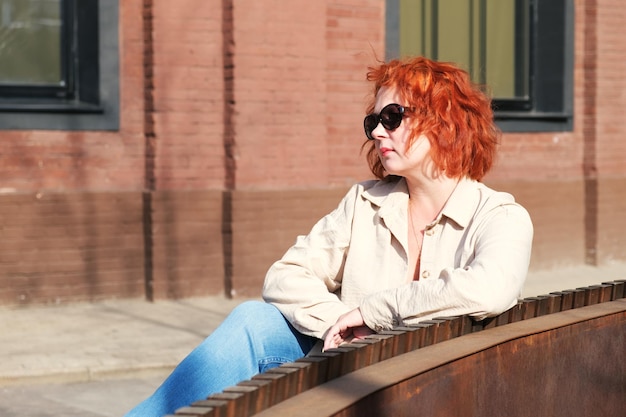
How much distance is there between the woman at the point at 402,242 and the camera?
3.18 m

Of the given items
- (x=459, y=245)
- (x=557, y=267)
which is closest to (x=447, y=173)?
(x=459, y=245)

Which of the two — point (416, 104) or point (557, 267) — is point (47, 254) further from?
point (416, 104)

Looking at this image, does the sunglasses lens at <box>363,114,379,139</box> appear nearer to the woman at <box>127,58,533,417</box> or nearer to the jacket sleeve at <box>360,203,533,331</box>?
the woman at <box>127,58,533,417</box>

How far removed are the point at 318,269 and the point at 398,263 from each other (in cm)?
23

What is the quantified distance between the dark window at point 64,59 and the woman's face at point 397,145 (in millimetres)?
7312

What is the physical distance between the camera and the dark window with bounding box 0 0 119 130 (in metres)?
10.6

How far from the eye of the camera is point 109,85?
10719 mm

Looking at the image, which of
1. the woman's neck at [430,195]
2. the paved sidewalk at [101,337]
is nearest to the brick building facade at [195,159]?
the paved sidewalk at [101,337]

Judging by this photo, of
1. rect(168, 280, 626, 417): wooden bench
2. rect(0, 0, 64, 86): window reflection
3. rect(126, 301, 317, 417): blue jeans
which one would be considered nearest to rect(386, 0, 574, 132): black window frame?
rect(0, 0, 64, 86): window reflection

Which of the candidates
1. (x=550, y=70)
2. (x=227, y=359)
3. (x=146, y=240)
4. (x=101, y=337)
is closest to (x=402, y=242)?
(x=227, y=359)

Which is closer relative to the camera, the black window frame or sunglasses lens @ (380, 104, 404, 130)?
sunglasses lens @ (380, 104, 404, 130)

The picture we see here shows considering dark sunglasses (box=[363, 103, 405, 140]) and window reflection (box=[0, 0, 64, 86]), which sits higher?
window reflection (box=[0, 0, 64, 86])

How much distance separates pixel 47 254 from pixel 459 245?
7.22m

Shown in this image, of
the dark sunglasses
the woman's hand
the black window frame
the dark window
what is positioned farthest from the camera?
the black window frame
